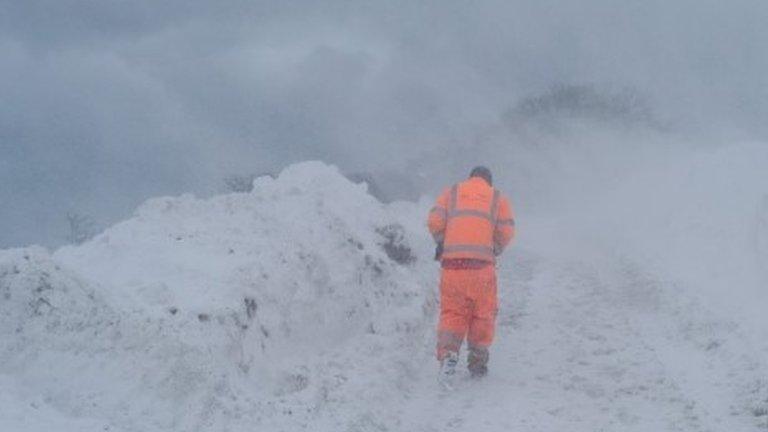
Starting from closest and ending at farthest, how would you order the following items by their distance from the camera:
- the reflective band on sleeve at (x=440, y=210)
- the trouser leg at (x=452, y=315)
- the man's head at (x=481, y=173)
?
the trouser leg at (x=452, y=315)
the reflective band on sleeve at (x=440, y=210)
the man's head at (x=481, y=173)

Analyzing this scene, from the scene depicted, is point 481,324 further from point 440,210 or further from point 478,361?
point 440,210

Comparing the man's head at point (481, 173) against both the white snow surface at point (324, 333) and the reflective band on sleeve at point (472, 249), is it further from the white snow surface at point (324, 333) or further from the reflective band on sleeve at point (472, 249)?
the white snow surface at point (324, 333)

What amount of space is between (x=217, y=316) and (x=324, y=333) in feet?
6.18

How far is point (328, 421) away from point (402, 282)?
415 centimetres

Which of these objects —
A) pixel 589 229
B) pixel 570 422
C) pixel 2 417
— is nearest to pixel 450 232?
pixel 570 422

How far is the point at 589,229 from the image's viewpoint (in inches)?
806

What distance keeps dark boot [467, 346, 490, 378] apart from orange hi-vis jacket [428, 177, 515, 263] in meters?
0.88

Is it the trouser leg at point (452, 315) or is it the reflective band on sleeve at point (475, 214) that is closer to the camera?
the trouser leg at point (452, 315)

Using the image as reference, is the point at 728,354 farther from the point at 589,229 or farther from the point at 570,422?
the point at 589,229

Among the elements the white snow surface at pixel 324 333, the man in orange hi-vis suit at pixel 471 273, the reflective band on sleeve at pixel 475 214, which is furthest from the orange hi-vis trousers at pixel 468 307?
the reflective band on sleeve at pixel 475 214

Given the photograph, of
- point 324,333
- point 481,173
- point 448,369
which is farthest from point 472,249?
point 324,333

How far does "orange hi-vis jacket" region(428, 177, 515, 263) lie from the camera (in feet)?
29.6

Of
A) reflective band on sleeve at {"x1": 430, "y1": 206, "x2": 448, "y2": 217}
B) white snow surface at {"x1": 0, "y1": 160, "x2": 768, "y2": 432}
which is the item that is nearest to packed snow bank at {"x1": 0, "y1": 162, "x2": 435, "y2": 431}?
white snow surface at {"x1": 0, "y1": 160, "x2": 768, "y2": 432}

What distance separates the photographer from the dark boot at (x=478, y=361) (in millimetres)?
8789
